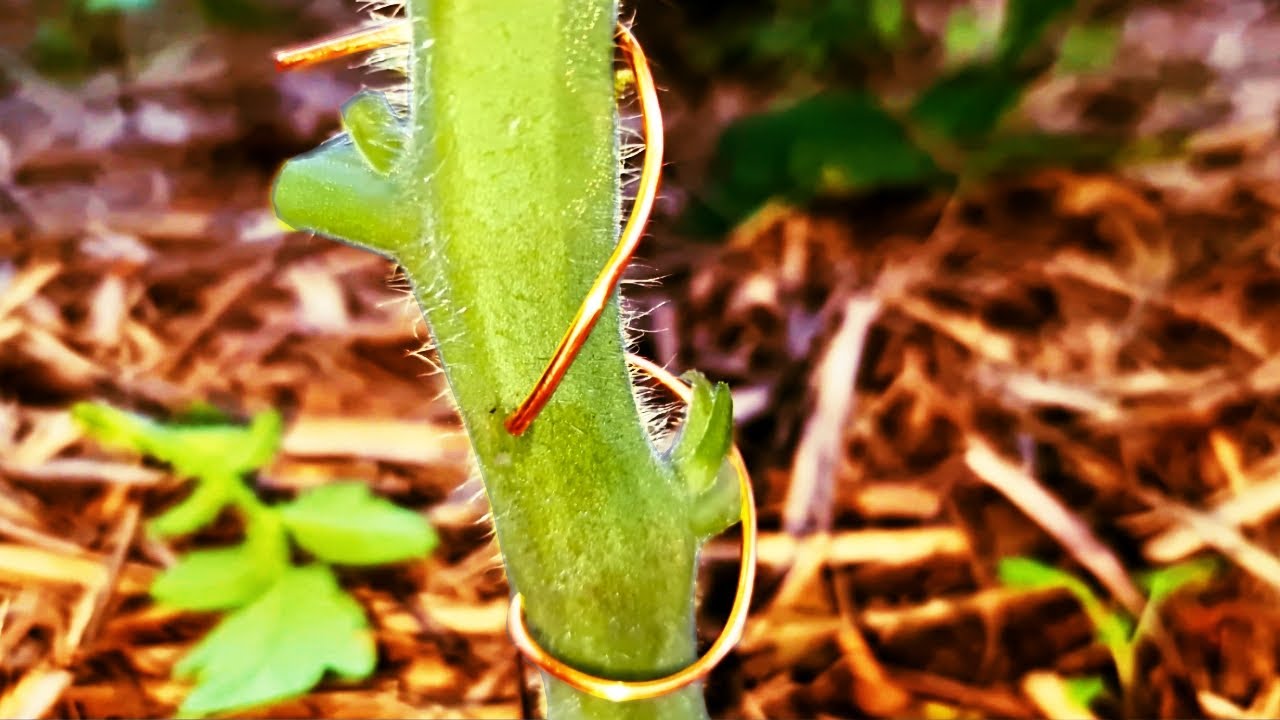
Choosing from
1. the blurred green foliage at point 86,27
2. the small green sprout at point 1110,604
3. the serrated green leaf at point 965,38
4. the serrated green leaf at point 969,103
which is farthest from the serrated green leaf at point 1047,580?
the blurred green foliage at point 86,27

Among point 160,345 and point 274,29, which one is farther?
point 274,29

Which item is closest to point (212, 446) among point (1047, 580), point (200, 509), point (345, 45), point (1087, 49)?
point (200, 509)

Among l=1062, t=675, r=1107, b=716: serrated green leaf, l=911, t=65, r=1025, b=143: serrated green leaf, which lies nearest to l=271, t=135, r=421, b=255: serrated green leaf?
l=1062, t=675, r=1107, b=716: serrated green leaf

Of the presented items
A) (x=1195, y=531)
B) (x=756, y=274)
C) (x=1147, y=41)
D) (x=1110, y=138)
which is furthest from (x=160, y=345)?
(x=1147, y=41)

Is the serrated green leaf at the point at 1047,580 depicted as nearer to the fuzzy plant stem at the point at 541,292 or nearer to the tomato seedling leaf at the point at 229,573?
the fuzzy plant stem at the point at 541,292

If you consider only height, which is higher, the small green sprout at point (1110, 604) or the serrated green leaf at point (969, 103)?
the serrated green leaf at point (969, 103)

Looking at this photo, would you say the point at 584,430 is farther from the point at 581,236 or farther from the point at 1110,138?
the point at 1110,138

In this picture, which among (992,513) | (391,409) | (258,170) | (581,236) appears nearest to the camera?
(581,236)
